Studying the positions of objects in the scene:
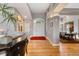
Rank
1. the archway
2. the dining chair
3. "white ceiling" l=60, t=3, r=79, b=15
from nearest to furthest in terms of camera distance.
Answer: the dining chair
"white ceiling" l=60, t=3, r=79, b=15
the archway

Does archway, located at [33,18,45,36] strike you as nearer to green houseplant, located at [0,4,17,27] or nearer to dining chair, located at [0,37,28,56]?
dining chair, located at [0,37,28,56]

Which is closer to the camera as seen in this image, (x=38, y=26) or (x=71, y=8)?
(x=38, y=26)

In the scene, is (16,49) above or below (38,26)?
below

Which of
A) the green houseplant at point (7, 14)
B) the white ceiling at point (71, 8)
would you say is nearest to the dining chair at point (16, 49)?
the green houseplant at point (7, 14)

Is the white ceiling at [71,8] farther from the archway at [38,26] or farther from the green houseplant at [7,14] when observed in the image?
the green houseplant at [7,14]

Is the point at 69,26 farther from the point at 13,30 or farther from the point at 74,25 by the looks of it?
the point at 13,30

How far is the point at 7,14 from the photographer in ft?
6.87

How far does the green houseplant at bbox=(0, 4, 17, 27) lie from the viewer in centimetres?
200

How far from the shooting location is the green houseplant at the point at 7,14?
200 cm

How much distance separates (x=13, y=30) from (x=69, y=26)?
1.15 metres

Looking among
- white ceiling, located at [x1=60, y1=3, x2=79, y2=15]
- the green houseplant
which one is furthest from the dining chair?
white ceiling, located at [x1=60, y1=3, x2=79, y2=15]

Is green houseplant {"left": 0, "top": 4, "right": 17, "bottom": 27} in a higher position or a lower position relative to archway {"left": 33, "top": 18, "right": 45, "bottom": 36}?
higher

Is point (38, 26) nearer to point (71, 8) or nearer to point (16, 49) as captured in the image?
point (16, 49)

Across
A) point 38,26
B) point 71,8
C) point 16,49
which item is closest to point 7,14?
point 16,49
